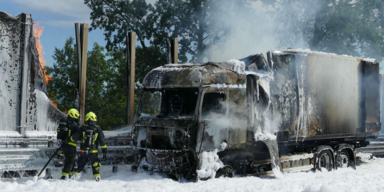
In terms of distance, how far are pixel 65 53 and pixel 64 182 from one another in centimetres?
3886

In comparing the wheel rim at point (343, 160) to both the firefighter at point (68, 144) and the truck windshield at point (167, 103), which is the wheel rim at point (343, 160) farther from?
the firefighter at point (68, 144)

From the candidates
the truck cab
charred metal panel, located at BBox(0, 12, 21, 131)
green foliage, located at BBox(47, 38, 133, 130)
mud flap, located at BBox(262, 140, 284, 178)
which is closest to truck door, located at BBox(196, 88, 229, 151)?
the truck cab

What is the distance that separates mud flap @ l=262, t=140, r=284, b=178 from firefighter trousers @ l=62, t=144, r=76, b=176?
15.0 ft

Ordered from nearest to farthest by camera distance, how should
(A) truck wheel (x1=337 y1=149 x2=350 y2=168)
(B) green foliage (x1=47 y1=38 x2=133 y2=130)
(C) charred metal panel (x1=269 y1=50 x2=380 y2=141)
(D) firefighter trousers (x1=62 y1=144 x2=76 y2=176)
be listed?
(D) firefighter trousers (x1=62 y1=144 x2=76 y2=176) < (C) charred metal panel (x1=269 y1=50 x2=380 y2=141) < (A) truck wheel (x1=337 y1=149 x2=350 y2=168) < (B) green foliage (x1=47 y1=38 x2=133 y2=130)

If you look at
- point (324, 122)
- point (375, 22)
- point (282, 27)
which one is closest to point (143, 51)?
point (282, 27)

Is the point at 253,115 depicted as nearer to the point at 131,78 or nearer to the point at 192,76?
the point at 192,76

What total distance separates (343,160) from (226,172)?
4.91 metres

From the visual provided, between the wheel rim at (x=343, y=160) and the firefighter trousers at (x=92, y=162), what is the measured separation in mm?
7309

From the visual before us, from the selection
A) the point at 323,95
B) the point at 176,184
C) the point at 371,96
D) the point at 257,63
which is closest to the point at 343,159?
the point at 371,96

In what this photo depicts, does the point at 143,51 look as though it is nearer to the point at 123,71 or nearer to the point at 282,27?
the point at 123,71

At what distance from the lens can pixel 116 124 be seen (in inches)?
1629

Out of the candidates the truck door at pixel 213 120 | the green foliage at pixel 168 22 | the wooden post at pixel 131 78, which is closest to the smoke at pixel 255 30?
the green foliage at pixel 168 22

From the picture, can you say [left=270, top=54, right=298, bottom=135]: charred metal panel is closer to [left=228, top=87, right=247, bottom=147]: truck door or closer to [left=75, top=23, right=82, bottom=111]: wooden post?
[left=228, top=87, right=247, bottom=147]: truck door

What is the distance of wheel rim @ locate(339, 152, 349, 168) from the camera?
13.0 m
